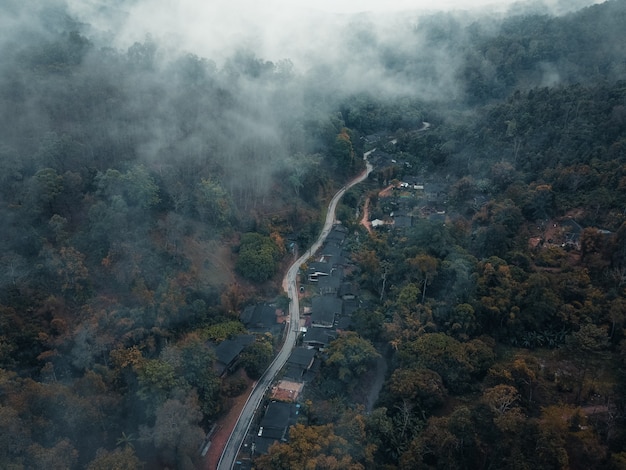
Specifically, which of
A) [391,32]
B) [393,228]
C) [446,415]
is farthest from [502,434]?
[391,32]

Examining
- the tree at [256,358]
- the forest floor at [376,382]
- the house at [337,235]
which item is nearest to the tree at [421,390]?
the forest floor at [376,382]

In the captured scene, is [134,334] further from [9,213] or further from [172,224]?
[9,213]

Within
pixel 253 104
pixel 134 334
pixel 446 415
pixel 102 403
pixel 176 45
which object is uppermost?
pixel 176 45

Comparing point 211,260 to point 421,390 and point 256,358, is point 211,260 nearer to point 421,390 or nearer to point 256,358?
point 256,358

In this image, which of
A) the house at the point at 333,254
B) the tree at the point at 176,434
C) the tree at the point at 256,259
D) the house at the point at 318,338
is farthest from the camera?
the house at the point at 333,254

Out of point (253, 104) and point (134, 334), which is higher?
point (253, 104)

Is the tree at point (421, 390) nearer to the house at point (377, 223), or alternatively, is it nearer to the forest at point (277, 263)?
the forest at point (277, 263)
